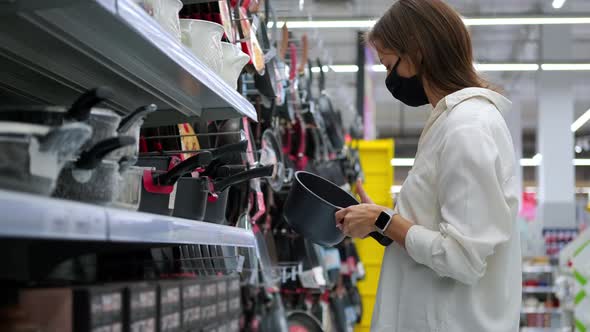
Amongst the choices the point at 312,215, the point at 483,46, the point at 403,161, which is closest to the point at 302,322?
the point at 312,215

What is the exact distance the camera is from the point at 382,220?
1976mm

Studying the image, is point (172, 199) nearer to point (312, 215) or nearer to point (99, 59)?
point (99, 59)

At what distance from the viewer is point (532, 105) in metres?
→ 20.2

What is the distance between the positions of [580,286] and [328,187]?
369cm

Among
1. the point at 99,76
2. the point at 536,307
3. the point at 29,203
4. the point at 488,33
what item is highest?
the point at 488,33

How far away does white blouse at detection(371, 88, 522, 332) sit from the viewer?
1.86 metres

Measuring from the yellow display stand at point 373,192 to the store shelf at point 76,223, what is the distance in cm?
658

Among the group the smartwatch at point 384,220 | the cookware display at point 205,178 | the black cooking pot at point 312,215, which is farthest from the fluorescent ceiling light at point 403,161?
the smartwatch at point 384,220

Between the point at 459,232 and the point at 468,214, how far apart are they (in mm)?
43

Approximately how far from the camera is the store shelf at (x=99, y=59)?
1.38 meters

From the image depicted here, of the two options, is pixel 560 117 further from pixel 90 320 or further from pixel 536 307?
pixel 90 320

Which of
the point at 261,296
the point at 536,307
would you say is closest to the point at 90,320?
the point at 261,296

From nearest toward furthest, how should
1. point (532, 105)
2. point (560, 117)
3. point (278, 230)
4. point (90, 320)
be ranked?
point (90, 320), point (278, 230), point (560, 117), point (532, 105)

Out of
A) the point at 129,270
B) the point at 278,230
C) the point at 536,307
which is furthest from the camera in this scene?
the point at 536,307
